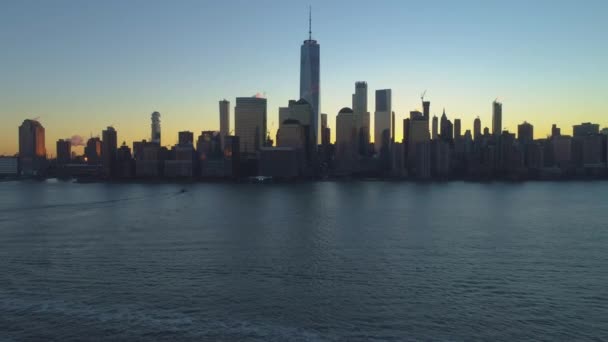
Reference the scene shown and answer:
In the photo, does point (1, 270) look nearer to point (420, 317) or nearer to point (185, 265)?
point (185, 265)

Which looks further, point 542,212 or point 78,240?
point 542,212

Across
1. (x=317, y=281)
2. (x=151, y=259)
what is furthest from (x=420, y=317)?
(x=151, y=259)

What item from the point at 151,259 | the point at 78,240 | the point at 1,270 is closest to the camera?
the point at 1,270

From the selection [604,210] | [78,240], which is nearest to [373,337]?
[78,240]

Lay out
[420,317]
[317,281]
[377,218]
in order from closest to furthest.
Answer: [420,317] < [317,281] < [377,218]

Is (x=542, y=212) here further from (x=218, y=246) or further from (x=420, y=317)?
(x=420, y=317)

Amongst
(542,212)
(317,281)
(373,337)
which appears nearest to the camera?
(373,337)
